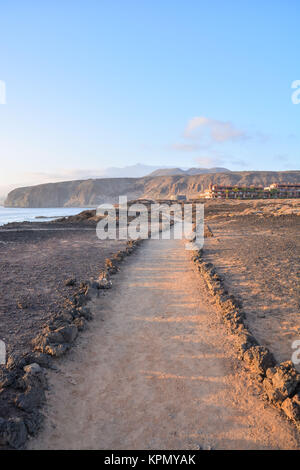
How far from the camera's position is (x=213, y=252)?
550 inches

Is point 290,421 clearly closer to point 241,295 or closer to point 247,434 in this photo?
point 247,434

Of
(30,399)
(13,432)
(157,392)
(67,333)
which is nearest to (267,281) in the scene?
(157,392)

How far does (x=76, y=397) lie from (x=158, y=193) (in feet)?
540

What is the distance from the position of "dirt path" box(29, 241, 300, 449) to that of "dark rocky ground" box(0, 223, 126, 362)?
1402 millimetres

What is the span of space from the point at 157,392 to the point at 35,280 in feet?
24.1

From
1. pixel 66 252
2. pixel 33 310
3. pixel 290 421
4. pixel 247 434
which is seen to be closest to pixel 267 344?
pixel 290 421

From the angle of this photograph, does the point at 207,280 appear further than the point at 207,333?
Yes

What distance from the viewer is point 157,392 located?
4.11m

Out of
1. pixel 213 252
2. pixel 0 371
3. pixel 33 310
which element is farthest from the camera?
pixel 213 252

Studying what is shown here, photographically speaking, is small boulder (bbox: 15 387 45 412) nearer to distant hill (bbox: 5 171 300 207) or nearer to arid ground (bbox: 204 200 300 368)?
arid ground (bbox: 204 200 300 368)

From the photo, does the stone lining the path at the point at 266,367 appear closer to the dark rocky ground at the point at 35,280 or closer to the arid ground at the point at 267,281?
the arid ground at the point at 267,281

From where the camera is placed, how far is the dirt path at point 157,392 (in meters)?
3.34

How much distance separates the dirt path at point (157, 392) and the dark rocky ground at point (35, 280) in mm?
1402

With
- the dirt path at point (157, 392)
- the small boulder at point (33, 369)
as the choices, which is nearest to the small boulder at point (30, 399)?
the dirt path at point (157, 392)
